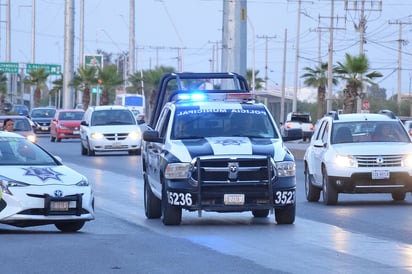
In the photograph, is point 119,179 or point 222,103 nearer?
point 222,103

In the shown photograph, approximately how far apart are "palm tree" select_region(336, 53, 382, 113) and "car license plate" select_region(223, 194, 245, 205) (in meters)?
45.9

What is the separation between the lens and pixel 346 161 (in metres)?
21.7

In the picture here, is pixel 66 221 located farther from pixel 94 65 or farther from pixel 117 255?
pixel 94 65

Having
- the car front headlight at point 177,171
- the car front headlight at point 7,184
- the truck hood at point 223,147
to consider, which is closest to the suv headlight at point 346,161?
the truck hood at point 223,147

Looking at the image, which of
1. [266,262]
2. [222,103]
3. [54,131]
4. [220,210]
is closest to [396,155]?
[222,103]

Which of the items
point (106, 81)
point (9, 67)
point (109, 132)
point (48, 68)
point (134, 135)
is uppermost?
point (48, 68)

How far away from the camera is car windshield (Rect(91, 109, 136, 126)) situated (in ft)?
143

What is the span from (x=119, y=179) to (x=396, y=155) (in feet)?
33.6

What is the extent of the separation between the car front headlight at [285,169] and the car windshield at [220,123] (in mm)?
1101

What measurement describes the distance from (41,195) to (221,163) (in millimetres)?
2760

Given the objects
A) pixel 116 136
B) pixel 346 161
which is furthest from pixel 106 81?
pixel 346 161

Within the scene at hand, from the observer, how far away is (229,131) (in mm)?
18125

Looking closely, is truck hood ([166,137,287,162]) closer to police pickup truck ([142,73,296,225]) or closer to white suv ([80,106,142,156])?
police pickup truck ([142,73,296,225])

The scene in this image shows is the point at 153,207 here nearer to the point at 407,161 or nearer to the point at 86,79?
the point at 407,161
